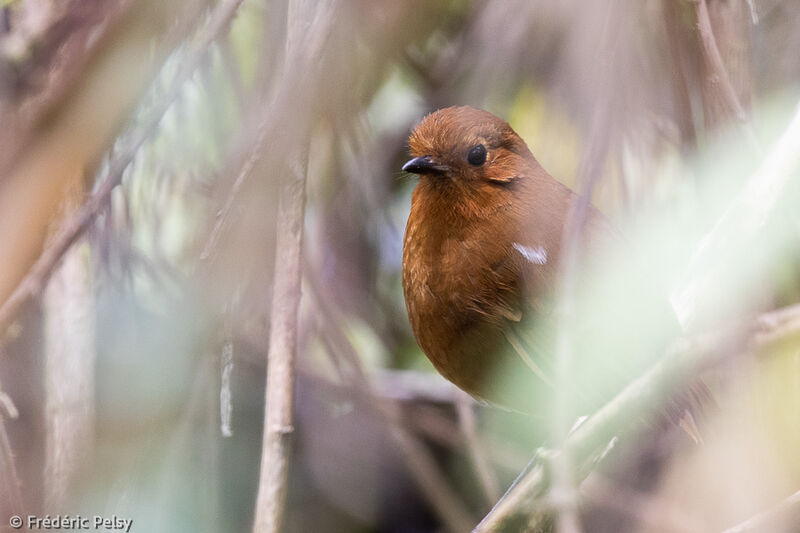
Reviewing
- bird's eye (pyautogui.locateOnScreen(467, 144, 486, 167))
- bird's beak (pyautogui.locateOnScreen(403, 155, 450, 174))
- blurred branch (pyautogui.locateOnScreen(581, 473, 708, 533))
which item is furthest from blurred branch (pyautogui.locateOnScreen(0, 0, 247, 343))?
blurred branch (pyautogui.locateOnScreen(581, 473, 708, 533))

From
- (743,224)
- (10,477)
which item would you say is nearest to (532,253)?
(743,224)

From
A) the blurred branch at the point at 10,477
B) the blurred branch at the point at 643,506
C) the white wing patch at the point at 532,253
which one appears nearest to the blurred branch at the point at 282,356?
the blurred branch at the point at 10,477

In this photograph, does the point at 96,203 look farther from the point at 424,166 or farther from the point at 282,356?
the point at 424,166

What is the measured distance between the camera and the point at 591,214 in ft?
6.57

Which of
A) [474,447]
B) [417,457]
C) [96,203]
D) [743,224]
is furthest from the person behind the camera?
[417,457]

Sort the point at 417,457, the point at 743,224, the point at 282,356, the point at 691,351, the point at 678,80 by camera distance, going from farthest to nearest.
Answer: the point at 417,457 < the point at 678,80 < the point at 743,224 < the point at 691,351 < the point at 282,356

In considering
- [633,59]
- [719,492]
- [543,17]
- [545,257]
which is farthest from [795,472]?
[543,17]

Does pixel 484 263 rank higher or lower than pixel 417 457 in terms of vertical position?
higher

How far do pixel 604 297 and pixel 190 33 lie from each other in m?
1.16

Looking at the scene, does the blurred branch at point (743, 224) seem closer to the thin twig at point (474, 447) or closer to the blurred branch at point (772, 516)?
the blurred branch at point (772, 516)

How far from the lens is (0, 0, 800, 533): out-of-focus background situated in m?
1.54

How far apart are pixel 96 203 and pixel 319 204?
106 cm

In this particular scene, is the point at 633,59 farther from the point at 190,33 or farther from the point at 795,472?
the point at 795,472

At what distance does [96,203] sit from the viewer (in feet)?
4.68
